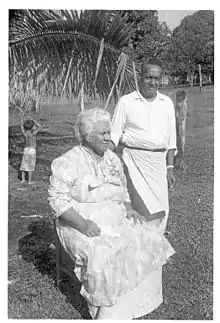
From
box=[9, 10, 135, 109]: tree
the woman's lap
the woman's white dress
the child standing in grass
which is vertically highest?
box=[9, 10, 135, 109]: tree

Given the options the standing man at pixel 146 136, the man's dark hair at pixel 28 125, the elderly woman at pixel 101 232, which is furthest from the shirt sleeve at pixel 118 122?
the man's dark hair at pixel 28 125

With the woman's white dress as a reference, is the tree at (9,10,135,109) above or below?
above

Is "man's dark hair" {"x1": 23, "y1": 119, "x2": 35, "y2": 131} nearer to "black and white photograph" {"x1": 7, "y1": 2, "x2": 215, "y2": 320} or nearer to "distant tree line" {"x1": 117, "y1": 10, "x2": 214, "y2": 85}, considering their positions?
"black and white photograph" {"x1": 7, "y1": 2, "x2": 215, "y2": 320}

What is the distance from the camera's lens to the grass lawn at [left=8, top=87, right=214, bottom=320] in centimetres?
363

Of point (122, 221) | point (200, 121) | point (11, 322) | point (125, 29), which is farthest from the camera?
point (200, 121)

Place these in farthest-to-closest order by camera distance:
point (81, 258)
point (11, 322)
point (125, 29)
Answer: point (125, 29), point (11, 322), point (81, 258)

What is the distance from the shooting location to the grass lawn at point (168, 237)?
11.9 feet

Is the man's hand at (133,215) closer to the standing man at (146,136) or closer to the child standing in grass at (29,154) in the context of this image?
the standing man at (146,136)

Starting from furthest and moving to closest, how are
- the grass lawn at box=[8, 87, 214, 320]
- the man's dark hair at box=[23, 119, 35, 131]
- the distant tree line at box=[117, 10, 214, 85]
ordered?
the man's dark hair at box=[23, 119, 35, 131] < the distant tree line at box=[117, 10, 214, 85] < the grass lawn at box=[8, 87, 214, 320]

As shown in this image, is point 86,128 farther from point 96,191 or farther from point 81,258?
point 81,258

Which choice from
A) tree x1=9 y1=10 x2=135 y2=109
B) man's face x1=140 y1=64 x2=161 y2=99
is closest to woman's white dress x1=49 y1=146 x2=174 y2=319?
man's face x1=140 y1=64 x2=161 y2=99

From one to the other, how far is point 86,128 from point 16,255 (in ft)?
6.03
